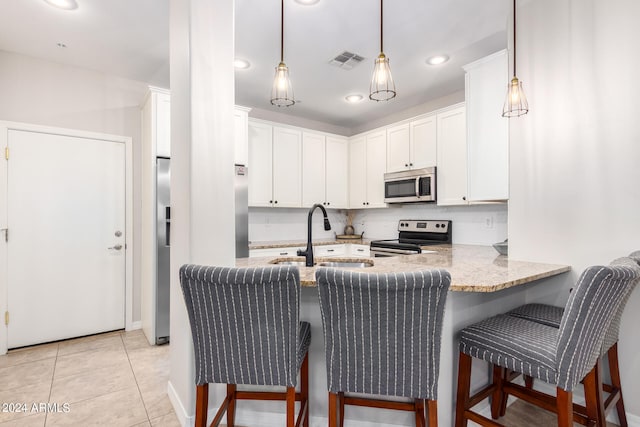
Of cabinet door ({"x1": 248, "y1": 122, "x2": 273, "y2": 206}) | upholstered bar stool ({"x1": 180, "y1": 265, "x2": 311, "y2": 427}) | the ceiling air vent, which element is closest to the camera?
upholstered bar stool ({"x1": 180, "y1": 265, "x2": 311, "y2": 427})

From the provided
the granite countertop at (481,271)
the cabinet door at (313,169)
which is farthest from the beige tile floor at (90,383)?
the cabinet door at (313,169)

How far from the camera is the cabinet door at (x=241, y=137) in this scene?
3.54 meters

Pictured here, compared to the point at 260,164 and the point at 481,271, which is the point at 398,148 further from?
the point at 481,271

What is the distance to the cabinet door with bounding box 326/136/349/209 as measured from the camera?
4.67 meters

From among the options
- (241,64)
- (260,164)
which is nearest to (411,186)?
(260,164)

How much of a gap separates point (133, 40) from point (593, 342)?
373 centimetres

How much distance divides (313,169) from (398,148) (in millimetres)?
1183

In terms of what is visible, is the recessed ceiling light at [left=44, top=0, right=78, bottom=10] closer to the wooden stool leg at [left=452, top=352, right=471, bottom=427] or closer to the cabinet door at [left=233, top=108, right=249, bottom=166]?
the cabinet door at [left=233, top=108, right=249, bottom=166]

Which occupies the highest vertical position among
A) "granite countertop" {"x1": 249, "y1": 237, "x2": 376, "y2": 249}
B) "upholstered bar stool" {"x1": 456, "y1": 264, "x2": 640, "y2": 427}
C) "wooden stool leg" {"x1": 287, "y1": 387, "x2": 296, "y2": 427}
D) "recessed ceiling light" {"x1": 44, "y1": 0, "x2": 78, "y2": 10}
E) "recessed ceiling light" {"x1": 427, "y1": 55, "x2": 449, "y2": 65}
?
"recessed ceiling light" {"x1": 44, "y1": 0, "x2": 78, "y2": 10}

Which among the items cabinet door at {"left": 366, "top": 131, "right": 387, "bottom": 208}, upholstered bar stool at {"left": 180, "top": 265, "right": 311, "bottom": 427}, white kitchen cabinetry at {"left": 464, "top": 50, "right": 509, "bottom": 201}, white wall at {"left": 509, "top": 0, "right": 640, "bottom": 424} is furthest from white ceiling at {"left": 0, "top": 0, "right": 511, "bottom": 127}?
upholstered bar stool at {"left": 180, "top": 265, "right": 311, "bottom": 427}

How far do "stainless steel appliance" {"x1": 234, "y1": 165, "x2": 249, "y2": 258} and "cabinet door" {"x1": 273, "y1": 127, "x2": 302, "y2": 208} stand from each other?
2.28ft

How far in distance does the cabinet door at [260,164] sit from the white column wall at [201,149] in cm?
206

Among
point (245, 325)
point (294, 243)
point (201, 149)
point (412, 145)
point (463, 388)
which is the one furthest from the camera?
point (294, 243)

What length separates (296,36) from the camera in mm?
2668
